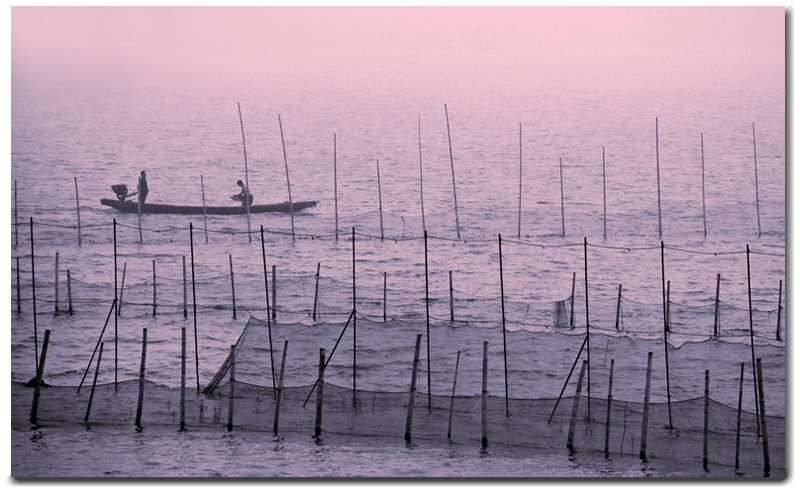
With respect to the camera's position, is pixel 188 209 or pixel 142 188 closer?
pixel 142 188

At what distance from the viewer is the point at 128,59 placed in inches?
422

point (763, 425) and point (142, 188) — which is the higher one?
point (142, 188)

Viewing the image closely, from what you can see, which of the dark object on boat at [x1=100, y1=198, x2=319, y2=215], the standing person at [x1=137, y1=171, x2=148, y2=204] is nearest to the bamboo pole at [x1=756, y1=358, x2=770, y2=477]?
the dark object on boat at [x1=100, y1=198, x2=319, y2=215]

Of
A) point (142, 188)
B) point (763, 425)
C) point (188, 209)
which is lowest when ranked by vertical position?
point (763, 425)

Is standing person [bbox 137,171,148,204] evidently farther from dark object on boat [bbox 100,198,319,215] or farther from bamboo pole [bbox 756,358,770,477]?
bamboo pole [bbox 756,358,770,477]

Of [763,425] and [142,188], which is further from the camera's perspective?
[142,188]

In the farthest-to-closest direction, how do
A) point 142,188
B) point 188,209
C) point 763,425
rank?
point 188,209 → point 142,188 → point 763,425

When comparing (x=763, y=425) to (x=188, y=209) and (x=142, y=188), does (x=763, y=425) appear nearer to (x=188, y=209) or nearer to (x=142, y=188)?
(x=142, y=188)

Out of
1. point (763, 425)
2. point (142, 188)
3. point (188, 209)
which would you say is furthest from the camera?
point (188, 209)

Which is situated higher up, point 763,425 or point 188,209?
point 188,209

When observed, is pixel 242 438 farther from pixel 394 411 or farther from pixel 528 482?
pixel 528 482

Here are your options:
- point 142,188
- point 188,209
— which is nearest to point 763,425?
point 142,188

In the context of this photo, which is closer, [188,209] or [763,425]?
[763,425]
